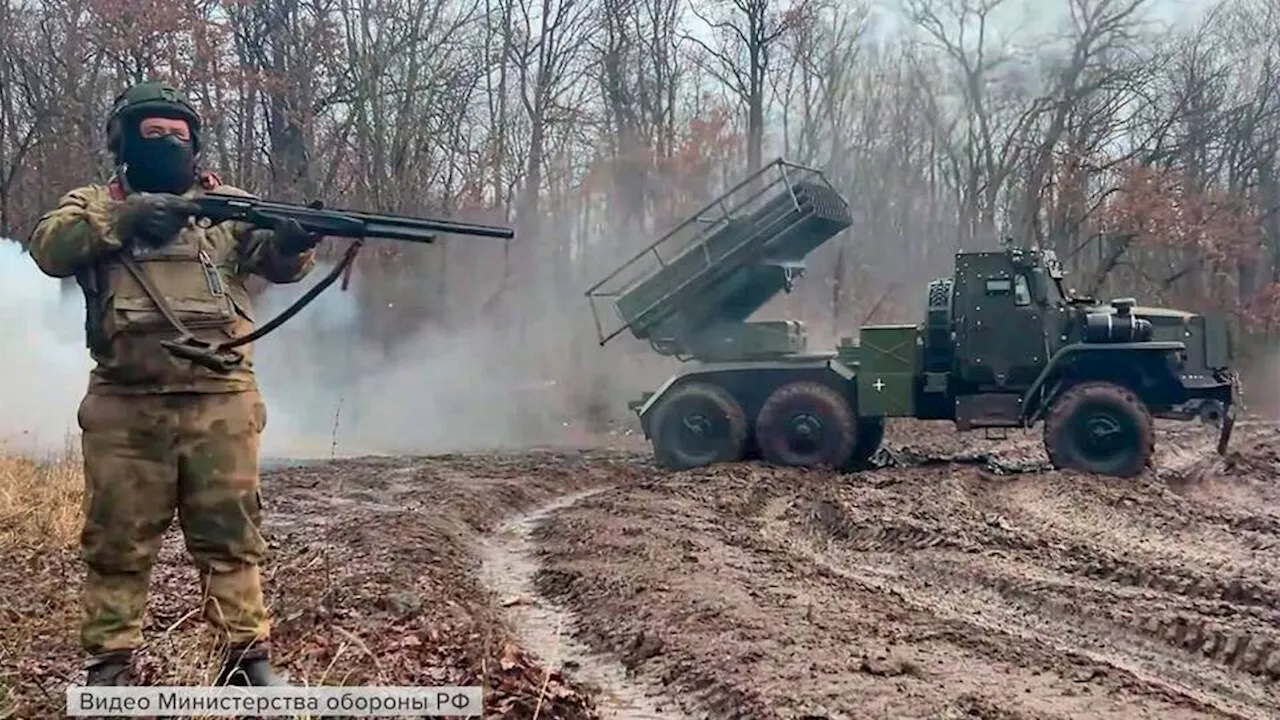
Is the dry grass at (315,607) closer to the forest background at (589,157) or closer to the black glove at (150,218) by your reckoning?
the black glove at (150,218)

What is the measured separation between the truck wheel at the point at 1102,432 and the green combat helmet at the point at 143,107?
1008 centimetres

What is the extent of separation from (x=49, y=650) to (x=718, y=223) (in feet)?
33.2

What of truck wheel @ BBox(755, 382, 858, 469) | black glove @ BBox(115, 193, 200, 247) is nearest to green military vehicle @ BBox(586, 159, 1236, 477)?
truck wheel @ BBox(755, 382, 858, 469)

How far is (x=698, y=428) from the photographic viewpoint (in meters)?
13.7

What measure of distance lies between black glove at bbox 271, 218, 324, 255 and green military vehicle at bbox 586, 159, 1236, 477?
9653 mm

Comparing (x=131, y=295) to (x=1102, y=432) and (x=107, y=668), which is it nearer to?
(x=107, y=668)

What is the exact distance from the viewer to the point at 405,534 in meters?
8.17

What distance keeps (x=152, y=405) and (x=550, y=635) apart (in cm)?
283

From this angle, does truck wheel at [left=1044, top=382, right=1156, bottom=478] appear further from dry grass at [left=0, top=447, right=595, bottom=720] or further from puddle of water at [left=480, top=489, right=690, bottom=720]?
dry grass at [left=0, top=447, right=595, bottom=720]

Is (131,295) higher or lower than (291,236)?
lower

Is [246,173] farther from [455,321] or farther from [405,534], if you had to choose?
[405,534]

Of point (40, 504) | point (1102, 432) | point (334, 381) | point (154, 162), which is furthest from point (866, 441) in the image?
point (154, 162)

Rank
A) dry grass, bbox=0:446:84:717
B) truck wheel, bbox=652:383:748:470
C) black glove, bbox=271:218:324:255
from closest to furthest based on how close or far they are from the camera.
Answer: black glove, bbox=271:218:324:255
dry grass, bbox=0:446:84:717
truck wheel, bbox=652:383:748:470

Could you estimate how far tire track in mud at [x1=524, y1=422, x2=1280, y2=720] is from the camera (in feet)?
16.2
